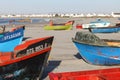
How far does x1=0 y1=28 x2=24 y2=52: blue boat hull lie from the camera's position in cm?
1920

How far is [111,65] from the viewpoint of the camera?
1459cm

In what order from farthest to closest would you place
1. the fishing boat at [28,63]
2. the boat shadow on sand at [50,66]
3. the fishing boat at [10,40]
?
the fishing boat at [10,40], the boat shadow on sand at [50,66], the fishing boat at [28,63]

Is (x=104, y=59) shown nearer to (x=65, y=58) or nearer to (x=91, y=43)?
(x=91, y=43)

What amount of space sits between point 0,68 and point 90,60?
5447 mm

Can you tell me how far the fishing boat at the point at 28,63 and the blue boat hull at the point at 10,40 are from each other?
295 inches

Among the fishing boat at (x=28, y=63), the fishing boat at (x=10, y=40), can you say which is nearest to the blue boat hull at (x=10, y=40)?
the fishing boat at (x=10, y=40)

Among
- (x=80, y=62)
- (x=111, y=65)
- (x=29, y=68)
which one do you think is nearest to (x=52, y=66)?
(x=80, y=62)

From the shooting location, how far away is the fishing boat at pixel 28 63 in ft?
35.6

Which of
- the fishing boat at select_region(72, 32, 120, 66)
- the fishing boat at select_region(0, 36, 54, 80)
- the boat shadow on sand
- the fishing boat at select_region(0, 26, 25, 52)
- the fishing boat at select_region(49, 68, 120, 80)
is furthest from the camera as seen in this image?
the fishing boat at select_region(0, 26, 25, 52)

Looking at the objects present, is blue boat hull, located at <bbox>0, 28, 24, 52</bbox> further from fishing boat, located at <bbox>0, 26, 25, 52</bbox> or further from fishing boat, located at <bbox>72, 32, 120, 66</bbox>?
fishing boat, located at <bbox>72, 32, 120, 66</bbox>

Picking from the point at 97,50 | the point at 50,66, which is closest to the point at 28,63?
the point at 50,66

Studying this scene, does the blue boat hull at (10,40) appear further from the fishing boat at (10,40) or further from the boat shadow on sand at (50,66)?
the boat shadow on sand at (50,66)

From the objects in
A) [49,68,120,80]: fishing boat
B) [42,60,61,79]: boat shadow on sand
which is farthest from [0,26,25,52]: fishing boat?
[49,68,120,80]: fishing boat

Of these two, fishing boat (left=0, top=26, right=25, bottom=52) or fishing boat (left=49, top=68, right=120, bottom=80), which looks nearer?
fishing boat (left=49, top=68, right=120, bottom=80)
